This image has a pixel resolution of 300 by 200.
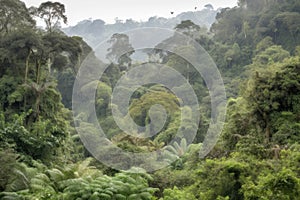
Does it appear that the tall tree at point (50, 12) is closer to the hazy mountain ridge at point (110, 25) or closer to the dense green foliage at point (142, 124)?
the dense green foliage at point (142, 124)

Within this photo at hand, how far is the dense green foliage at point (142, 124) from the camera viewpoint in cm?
700

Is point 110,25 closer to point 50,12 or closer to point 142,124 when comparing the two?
point 142,124

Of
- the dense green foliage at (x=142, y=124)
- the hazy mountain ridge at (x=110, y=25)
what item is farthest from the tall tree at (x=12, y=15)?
the hazy mountain ridge at (x=110, y=25)

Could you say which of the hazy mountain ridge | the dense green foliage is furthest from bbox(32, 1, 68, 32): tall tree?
the hazy mountain ridge

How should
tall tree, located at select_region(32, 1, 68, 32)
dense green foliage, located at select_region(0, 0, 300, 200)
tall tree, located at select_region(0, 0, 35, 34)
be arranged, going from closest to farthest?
dense green foliage, located at select_region(0, 0, 300, 200) < tall tree, located at select_region(0, 0, 35, 34) < tall tree, located at select_region(32, 1, 68, 32)

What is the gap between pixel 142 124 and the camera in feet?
75.6

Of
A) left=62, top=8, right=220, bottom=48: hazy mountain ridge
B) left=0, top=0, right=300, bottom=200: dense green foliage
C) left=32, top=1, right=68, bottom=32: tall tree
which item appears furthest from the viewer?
left=62, top=8, right=220, bottom=48: hazy mountain ridge

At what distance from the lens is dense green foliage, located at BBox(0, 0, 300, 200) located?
7.00m

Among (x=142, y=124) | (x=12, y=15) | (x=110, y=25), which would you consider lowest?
(x=142, y=124)

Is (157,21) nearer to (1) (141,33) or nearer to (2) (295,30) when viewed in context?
(2) (295,30)

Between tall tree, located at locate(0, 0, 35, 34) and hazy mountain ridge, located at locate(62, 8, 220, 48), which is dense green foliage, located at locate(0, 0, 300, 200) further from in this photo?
hazy mountain ridge, located at locate(62, 8, 220, 48)

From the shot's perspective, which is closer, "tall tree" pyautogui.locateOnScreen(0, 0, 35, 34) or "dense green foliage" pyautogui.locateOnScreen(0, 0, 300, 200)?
"dense green foliage" pyautogui.locateOnScreen(0, 0, 300, 200)

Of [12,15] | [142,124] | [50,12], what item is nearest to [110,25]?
[142,124]

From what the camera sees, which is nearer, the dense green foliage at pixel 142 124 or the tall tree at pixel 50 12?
the dense green foliage at pixel 142 124
